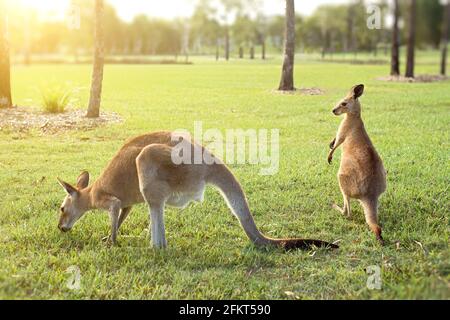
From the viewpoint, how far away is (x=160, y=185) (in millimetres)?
3777

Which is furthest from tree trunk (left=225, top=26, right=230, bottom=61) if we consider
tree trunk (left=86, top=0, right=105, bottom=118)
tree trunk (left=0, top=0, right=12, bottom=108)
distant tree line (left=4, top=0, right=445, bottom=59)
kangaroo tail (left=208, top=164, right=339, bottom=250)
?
kangaroo tail (left=208, top=164, right=339, bottom=250)

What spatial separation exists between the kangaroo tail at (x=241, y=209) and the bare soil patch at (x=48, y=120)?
16.4 feet

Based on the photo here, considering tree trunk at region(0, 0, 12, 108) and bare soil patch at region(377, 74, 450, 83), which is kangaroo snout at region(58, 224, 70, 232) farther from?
bare soil patch at region(377, 74, 450, 83)

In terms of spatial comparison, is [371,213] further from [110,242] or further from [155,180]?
[110,242]

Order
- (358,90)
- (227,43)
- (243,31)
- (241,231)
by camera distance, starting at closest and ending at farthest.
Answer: (241,231) → (358,90) → (227,43) → (243,31)

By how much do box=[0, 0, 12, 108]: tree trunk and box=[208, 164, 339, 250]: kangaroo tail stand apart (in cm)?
719

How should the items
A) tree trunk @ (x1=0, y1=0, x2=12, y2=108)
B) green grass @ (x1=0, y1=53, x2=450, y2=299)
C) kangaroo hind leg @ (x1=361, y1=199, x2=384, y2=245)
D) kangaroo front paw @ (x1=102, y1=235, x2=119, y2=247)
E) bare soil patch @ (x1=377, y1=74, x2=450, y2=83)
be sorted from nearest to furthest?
green grass @ (x1=0, y1=53, x2=450, y2=299)
kangaroo front paw @ (x1=102, y1=235, x2=119, y2=247)
kangaroo hind leg @ (x1=361, y1=199, x2=384, y2=245)
tree trunk @ (x1=0, y1=0, x2=12, y2=108)
bare soil patch @ (x1=377, y1=74, x2=450, y2=83)

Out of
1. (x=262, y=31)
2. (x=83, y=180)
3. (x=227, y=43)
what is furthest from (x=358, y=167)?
(x=227, y=43)

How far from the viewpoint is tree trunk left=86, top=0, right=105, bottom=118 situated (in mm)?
9250

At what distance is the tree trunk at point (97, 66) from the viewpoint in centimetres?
925

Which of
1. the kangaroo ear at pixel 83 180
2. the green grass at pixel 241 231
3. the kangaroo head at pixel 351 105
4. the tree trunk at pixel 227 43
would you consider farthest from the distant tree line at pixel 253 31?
the kangaroo ear at pixel 83 180

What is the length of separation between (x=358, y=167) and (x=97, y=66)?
231 inches

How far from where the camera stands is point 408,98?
40.4 feet

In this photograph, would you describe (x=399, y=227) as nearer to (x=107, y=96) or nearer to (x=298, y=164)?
(x=298, y=164)
